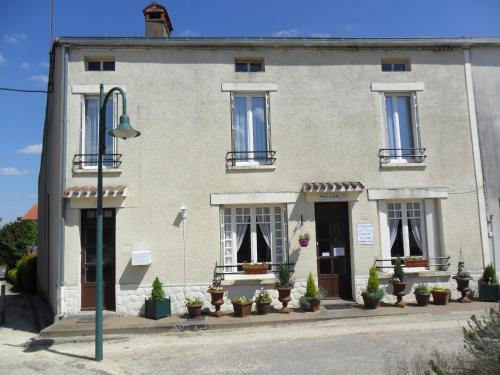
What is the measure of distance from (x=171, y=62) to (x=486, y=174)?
28.6 ft

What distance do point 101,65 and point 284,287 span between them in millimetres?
7154

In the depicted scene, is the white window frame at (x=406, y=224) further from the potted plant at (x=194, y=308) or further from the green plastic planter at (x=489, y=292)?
the potted plant at (x=194, y=308)

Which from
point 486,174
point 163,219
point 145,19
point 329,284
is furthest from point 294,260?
point 145,19

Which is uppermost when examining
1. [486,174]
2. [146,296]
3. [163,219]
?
[486,174]

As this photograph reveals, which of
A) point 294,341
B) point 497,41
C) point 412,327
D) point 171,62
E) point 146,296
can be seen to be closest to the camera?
point 294,341

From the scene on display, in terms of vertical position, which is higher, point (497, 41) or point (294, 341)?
point (497, 41)

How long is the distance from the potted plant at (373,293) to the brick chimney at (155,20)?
335 inches

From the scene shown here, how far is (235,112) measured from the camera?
36.1 ft

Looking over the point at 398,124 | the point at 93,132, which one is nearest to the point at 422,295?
the point at 398,124

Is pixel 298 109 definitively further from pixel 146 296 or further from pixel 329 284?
pixel 146 296

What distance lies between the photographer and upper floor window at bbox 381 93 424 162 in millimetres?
11148

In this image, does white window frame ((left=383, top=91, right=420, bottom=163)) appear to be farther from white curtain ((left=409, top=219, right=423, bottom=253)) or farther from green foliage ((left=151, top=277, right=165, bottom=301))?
Answer: green foliage ((left=151, top=277, right=165, bottom=301))

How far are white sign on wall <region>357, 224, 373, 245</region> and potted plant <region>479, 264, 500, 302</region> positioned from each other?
296cm

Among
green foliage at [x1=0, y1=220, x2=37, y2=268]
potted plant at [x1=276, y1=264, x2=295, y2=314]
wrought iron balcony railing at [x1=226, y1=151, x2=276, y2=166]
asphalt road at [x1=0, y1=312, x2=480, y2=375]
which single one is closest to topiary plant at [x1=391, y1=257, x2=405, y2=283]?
asphalt road at [x1=0, y1=312, x2=480, y2=375]
